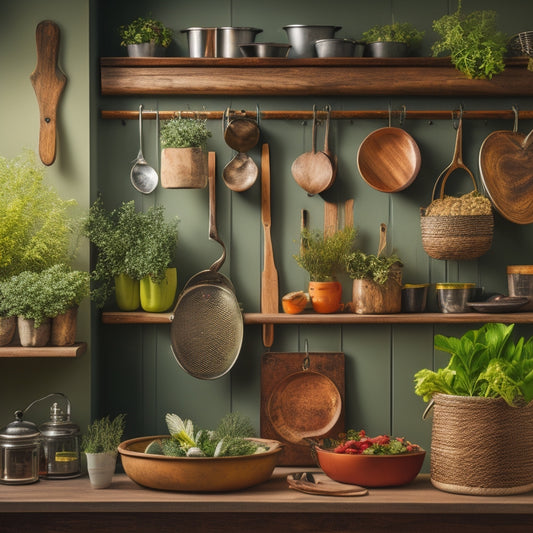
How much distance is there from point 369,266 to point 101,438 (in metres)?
1.15

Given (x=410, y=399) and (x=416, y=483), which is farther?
(x=410, y=399)

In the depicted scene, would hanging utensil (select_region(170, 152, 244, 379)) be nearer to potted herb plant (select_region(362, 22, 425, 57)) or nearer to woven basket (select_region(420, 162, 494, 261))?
woven basket (select_region(420, 162, 494, 261))

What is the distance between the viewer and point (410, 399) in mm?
3230

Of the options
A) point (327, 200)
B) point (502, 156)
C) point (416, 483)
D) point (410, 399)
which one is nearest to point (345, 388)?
point (410, 399)

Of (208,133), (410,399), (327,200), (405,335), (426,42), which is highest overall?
(426,42)

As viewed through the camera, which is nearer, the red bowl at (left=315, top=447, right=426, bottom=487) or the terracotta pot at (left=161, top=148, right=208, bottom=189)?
the red bowl at (left=315, top=447, right=426, bottom=487)

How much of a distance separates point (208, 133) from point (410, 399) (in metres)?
1.30

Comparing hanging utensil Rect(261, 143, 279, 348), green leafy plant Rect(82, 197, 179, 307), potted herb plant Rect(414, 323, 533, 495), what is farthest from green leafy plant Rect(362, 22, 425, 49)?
potted herb plant Rect(414, 323, 533, 495)

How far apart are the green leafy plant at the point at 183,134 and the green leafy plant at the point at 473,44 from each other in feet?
3.08

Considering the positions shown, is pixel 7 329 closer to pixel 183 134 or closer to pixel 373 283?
pixel 183 134

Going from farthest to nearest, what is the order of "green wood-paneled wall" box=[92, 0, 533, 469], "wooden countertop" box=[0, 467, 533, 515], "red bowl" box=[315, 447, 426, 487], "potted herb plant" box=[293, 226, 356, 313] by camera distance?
1. "green wood-paneled wall" box=[92, 0, 533, 469]
2. "potted herb plant" box=[293, 226, 356, 313]
3. "red bowl" box=[315, 447, 426, 487]
4. "wooden countertop" box=[0, 467, 533, 515]

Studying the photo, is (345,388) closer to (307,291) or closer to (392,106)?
(307,291)

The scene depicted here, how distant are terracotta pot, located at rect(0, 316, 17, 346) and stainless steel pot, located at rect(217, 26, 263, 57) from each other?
1246 millimetres

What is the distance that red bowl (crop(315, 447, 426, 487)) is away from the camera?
2758 millimetres
